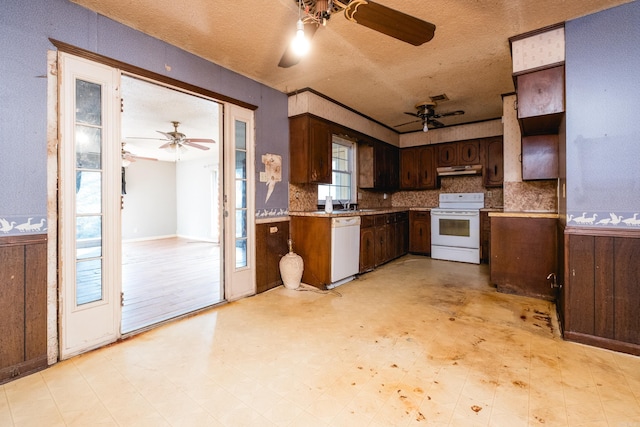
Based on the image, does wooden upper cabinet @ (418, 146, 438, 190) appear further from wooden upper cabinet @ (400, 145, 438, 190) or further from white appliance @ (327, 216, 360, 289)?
white appliance @ (327, 216, 360, 289)

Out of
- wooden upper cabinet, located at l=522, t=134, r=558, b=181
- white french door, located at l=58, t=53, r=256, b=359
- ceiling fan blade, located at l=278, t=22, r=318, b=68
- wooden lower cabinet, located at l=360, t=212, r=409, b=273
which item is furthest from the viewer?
wooden lower cabinet, located at l=360, t=212, r=409, b=273

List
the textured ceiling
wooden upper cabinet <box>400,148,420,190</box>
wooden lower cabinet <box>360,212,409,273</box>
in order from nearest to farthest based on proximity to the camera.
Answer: the textured ceiling, wooden lower cabinet <box>360,212,409,273</box>, wooden upper cabinet <box>400,148,420,190</box>

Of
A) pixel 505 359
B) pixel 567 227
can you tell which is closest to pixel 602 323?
pixel 567 227

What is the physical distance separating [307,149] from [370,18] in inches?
84.5

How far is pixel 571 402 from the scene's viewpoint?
1.58 meters

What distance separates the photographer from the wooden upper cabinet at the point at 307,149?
3.88 m

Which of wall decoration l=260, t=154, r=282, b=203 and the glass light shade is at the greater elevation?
the glass light shade

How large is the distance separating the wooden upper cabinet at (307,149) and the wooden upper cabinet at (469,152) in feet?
10.4

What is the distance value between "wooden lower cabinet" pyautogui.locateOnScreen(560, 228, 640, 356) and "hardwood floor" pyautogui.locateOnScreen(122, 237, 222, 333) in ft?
10.9

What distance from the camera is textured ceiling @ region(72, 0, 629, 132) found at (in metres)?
2.24

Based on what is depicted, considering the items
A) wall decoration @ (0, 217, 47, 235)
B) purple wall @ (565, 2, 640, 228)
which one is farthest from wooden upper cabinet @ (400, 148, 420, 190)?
wall decoration @ (0, 217, 47, 235)

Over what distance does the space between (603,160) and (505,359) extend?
169 centimetres

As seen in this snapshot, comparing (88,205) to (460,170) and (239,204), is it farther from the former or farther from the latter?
(460,170)

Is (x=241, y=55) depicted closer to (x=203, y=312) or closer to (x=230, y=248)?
(x=230, y=248)
